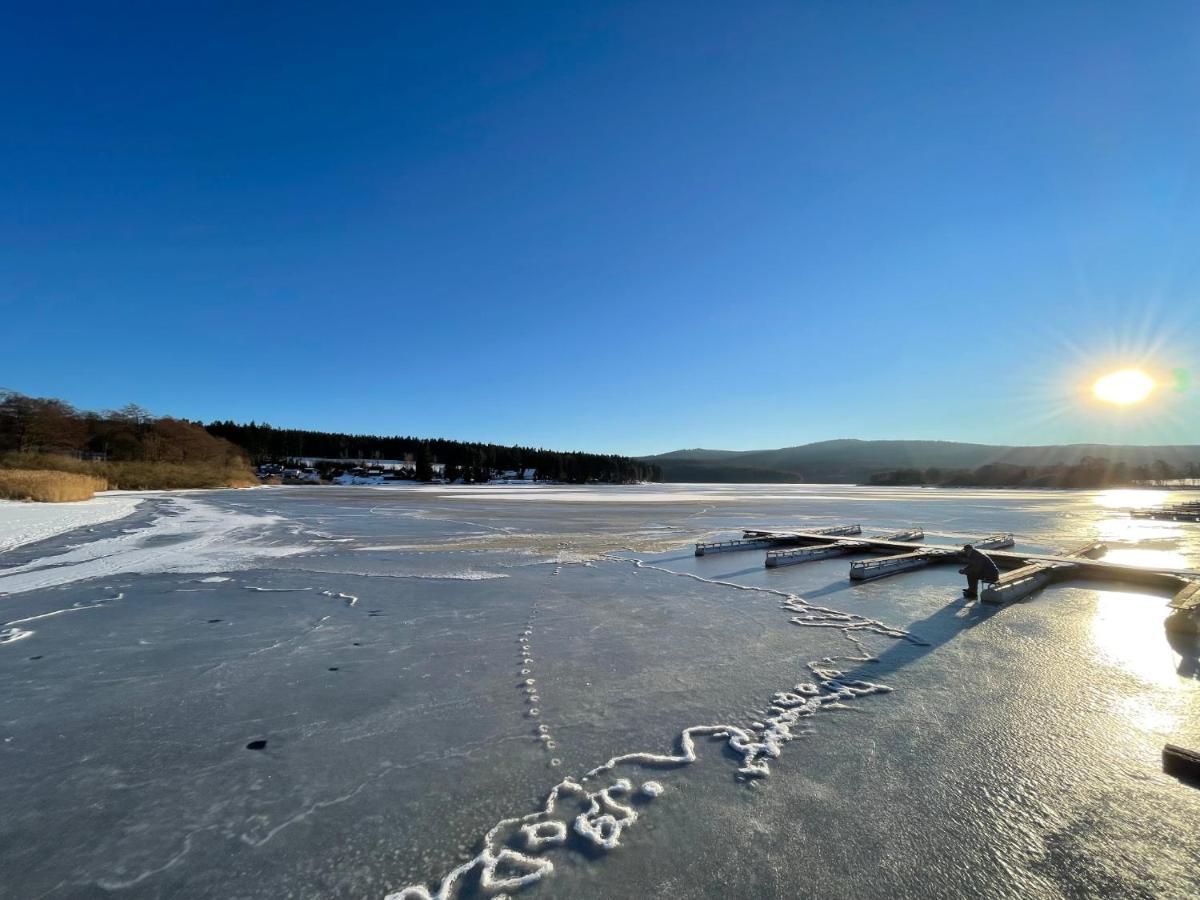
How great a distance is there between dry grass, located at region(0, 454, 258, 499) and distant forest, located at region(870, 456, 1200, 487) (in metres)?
102

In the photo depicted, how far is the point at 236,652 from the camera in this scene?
4891 mm

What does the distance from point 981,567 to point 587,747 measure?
22.0 feet

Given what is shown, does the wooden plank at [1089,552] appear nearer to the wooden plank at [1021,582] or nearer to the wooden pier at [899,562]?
the wooden pier at [899,562]

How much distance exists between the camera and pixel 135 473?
44.8 m

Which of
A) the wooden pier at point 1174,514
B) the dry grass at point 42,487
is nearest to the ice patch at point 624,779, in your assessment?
the wooden pier at point 1174,514

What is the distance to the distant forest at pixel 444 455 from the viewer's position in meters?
104

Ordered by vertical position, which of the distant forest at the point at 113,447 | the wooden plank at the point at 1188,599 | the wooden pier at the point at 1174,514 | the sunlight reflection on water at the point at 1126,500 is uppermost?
the distant forest at the point at 113,447

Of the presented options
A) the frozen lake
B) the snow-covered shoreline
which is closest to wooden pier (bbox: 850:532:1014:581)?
the frozen lake

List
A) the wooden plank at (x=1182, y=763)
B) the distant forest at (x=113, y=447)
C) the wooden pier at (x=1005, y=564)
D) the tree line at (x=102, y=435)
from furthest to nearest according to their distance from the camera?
the tree line at (x=102, y=435)
the distant forest at (x=113, y=447)
the wooden pier at (x=1005, y=564)
the wooden plank at (x=1182, y=763)

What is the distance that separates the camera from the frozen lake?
7.30 feet

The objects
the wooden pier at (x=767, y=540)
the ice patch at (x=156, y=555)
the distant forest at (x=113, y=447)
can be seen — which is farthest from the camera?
the distant forest at (x=113, y=447)

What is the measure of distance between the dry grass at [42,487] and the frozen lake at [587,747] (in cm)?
2557

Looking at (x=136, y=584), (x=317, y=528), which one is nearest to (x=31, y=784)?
(x=136, y=584)

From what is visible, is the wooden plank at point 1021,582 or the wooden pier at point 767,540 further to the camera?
the wooden pier at point 767,540
